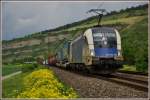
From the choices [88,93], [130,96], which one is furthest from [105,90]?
[130,96]

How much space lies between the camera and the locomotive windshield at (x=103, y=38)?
27.1m

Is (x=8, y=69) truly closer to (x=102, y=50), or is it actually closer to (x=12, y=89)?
(x=102, y=50)

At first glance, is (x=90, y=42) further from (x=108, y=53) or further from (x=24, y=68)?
(x=24, y=68)

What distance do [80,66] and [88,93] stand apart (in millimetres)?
14975

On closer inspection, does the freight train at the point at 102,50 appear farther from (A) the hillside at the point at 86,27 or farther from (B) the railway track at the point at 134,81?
(A) the hillside at the point at 86,27

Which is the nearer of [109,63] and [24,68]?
[109,63]

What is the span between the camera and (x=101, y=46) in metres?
27.0

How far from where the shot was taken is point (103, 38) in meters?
27.2

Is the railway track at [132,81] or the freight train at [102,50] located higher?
the freight train at [102,50]

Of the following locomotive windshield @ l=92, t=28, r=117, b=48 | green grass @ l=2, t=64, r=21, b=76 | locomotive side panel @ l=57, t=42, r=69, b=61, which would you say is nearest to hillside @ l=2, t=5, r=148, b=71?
green grass @ l=2, t=64, r=21, b=76

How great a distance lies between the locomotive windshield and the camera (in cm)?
2712

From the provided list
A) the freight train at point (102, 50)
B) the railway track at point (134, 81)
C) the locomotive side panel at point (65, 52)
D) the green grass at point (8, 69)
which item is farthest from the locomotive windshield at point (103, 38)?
the locomotive side panel at point (65, 52)

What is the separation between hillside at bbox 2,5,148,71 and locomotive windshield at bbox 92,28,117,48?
481 centimetres

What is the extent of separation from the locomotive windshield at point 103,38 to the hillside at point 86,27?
4.81 m
